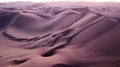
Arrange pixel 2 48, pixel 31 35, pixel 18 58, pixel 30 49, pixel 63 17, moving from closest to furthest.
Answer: pixel 18 58
pixel 30 49
pixel 2 48
pixel 31 35
pixel 63 17

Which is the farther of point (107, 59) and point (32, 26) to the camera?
point (32, 26)

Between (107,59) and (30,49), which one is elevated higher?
(30,49)

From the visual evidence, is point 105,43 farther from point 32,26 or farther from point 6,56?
point 32,26

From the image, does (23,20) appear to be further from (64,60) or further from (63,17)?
(64,60)

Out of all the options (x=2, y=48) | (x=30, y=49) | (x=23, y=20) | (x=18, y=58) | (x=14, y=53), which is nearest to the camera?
(x=18, y=58)

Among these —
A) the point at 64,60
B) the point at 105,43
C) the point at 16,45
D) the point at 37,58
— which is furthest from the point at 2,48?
the point at 105,43

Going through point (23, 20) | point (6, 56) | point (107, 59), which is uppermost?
point (23, 20)
